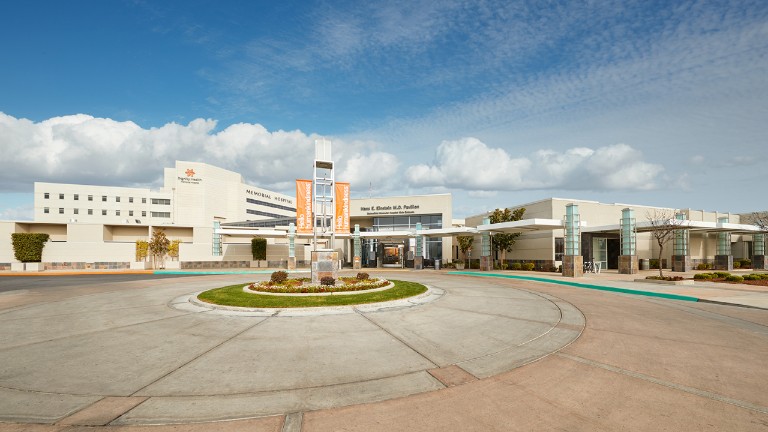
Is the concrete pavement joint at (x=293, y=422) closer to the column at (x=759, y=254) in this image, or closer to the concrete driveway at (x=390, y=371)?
the concrete driveway at (x=390, y=371)

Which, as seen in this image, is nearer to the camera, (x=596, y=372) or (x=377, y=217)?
(x=596, y=372)

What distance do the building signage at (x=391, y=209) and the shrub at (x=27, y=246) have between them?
3792cm

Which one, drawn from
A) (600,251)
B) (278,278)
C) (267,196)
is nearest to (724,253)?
(600,251)

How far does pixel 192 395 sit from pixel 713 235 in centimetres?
5762

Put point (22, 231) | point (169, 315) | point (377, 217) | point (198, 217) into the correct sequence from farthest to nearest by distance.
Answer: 1. point (198, 217)
2. point (377, 217)
3. point (22, 231)
4. point (169, 315)

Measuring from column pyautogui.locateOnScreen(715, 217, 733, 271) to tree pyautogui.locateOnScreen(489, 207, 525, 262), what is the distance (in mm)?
20575

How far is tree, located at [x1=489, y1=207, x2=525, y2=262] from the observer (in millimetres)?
40438

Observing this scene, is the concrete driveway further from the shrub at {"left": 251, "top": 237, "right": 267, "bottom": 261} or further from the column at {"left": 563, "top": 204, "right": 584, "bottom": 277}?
the shrub at {"left": 251, "top": 237, "right": 267, "bottom": 261}

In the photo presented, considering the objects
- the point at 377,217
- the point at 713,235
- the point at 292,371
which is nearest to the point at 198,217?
the point at 377,217

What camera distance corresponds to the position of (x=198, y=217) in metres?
81.9

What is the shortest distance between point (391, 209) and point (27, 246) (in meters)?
42.6

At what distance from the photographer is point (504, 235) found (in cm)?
4097

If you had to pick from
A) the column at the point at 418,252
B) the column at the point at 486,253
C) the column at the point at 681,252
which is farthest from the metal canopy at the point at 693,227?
the column at the point at 418,252

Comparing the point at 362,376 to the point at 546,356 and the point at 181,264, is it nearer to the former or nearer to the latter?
the point at 546,356
